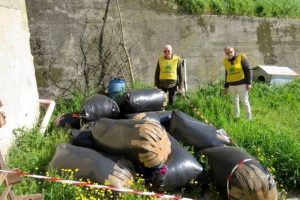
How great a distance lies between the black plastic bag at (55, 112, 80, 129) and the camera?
245 inches

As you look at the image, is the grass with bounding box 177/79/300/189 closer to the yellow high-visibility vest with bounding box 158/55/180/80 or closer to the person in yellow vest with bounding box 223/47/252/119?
the person in yellow vest with bounding box 223/47/252/119

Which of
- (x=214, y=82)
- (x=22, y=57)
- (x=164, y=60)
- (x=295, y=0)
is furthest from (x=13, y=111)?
(x=295, y=0)

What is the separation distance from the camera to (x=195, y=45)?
8977 mm

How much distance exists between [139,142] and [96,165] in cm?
49

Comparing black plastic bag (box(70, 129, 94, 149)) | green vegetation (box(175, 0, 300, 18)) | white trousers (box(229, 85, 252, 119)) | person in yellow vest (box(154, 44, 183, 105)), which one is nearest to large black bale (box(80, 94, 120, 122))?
black plastic bag (box(70, 129, 94, 149))

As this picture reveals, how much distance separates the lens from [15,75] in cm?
576

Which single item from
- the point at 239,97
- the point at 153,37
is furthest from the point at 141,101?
the point at 153,37

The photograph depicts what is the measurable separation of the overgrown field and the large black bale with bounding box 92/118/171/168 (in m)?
0.26

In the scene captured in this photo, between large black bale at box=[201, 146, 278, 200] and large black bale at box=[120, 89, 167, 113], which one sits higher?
large black bale at box=[120, 89, 167, 113]

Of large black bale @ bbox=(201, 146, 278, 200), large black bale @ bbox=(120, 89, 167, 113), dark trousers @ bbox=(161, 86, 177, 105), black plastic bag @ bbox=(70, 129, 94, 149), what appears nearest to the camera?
large black bale @ bbox=(201, 146, 278, 200)

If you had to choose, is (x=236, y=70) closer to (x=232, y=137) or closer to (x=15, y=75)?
(x=232, y=137)

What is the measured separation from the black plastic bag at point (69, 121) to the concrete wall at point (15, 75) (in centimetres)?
42

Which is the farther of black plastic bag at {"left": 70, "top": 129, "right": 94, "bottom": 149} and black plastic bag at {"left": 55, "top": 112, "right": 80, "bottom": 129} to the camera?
black plastic bag at {"left": 55, "top": 112, "right": 80, "bottom": 129}

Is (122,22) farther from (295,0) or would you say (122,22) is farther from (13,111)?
(295,0)
